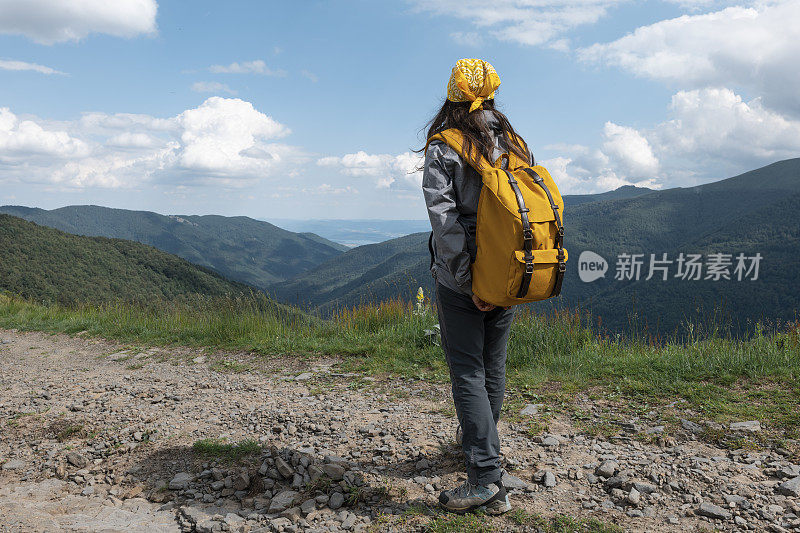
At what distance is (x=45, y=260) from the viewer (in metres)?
54.3

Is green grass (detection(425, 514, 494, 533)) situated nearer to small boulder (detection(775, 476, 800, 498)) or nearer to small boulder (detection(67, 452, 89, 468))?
small boulder (detection(775, 476, 800, 498))

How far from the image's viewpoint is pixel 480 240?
2221 mm

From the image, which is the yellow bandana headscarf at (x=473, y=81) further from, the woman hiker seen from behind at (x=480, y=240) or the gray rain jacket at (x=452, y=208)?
the gray rain jacket at (x=452, y=208)

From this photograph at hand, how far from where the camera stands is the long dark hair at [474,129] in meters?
2.30

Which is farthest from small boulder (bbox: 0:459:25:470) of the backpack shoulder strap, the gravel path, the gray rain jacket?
the backpack shoulder strap

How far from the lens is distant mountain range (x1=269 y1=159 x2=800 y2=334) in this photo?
6112 centimetres

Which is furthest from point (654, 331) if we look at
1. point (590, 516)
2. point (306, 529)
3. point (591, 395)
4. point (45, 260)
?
point (45, 260)

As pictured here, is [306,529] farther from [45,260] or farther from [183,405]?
[45,260]

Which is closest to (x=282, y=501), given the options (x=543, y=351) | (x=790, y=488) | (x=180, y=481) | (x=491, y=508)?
(x=180, y=481)

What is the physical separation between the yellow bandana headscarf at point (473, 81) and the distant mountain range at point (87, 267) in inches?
1874

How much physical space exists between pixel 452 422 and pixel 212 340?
4.05 m

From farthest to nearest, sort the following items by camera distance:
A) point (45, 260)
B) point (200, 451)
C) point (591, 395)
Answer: point (45, 260) < point (591, 395) < point (200, 451)

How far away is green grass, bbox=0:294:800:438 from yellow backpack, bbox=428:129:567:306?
2.05 metres

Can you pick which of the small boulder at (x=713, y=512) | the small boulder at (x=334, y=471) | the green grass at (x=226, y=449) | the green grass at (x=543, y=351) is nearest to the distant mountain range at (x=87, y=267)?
the green grass at (x=543, y=351)
